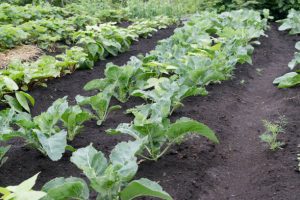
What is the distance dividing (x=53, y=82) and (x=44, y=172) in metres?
2.73

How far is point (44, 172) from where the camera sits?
137 inches

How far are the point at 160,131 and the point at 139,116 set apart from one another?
21 centimetres

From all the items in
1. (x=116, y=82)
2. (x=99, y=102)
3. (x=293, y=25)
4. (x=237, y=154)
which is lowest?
(x=293, y=25)

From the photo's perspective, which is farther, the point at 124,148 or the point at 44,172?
the point at 44,172

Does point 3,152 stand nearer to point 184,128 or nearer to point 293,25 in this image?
point 184,128

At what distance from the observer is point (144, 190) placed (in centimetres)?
264

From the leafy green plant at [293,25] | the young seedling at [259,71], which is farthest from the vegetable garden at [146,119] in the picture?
the leafy green plant at [293,25]

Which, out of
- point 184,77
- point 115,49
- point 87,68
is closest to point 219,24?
point 115,49

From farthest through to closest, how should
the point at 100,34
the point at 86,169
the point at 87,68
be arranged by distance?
1. the point at 100,34
2. the point at 87,68
3. the point at 86,169

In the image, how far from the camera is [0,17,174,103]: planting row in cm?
530

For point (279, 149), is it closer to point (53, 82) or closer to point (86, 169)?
point (86, 169)

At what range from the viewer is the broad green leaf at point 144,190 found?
256 centimetres

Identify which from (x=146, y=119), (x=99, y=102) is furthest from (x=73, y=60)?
(x=146, y=119)

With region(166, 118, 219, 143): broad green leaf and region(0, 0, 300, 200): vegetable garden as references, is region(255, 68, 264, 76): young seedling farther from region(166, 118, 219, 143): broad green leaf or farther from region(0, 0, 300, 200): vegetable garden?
region(166, 118, 219, 143): broad green leaf
